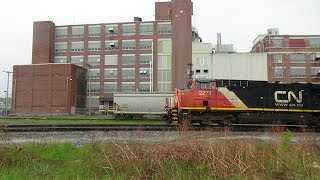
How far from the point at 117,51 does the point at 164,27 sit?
481 inches

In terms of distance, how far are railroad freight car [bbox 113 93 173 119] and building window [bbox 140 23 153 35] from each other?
36.9 meters

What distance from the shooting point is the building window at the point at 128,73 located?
254ft

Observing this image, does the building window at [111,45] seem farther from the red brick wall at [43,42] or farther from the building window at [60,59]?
the red brick wall at [43,42]

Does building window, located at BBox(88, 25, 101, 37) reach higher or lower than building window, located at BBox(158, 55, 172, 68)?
higher

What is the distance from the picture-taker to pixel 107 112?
62219 millimetres

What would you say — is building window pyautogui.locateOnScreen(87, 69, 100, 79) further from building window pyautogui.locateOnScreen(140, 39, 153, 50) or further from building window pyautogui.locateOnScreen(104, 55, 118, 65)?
building window pyautogui.locateOnScreen(140, 39, 153, 50)

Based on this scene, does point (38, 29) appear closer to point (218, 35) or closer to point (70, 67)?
point (70, 67)

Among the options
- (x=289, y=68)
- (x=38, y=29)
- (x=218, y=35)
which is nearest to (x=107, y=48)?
(x=38, y=29)

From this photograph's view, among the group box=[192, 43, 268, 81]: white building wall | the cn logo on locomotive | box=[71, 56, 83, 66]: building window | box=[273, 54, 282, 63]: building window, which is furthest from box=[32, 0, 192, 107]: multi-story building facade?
the cn logo on locomotive

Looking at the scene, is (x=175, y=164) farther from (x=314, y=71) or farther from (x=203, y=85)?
(x=314, y=71)

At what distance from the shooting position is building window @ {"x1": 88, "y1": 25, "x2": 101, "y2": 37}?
266 feet

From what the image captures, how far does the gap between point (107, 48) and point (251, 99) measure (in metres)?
61.3

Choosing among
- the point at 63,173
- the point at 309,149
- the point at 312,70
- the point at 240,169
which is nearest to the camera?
the point at 240,169

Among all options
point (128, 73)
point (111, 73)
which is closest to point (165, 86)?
point (128, 73)
